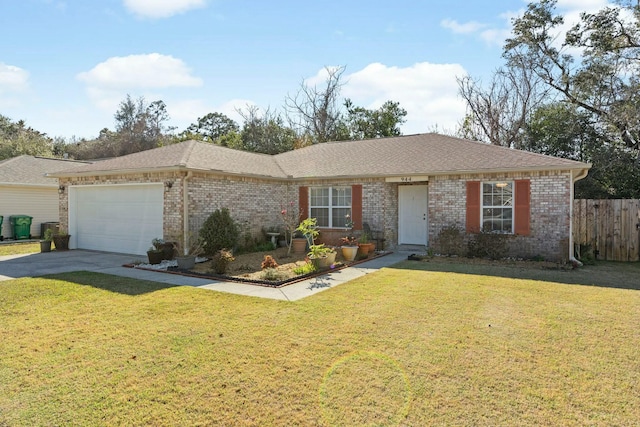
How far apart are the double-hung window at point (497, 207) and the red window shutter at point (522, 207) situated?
0.58 feet

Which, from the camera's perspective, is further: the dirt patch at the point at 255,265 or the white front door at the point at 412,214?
the white front door at the point at 412,214

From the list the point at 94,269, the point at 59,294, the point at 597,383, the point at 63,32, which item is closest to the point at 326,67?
the point at 63,32

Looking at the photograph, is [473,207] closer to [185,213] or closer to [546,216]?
[546,216]

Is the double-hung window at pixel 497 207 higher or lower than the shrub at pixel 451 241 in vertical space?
higher

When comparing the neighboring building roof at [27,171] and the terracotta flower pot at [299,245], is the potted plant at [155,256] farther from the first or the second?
the neighboring building roof at [27,171]

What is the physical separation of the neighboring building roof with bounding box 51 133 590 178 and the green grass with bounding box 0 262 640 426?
5350 millimetres

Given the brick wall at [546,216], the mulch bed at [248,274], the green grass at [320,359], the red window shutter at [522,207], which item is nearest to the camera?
the green grass at [320,359]

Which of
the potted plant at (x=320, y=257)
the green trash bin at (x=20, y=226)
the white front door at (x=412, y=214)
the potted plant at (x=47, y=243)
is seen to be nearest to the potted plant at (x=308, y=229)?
the potted plant at (x=320, y=257)

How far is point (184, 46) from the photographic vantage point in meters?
12.3

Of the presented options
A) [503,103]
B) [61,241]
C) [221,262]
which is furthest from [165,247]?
[503,103]

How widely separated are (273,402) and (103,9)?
10.5 metres

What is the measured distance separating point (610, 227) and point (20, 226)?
23877 mm

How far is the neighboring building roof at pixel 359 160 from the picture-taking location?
443 inches

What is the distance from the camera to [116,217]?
1256 centimetres
